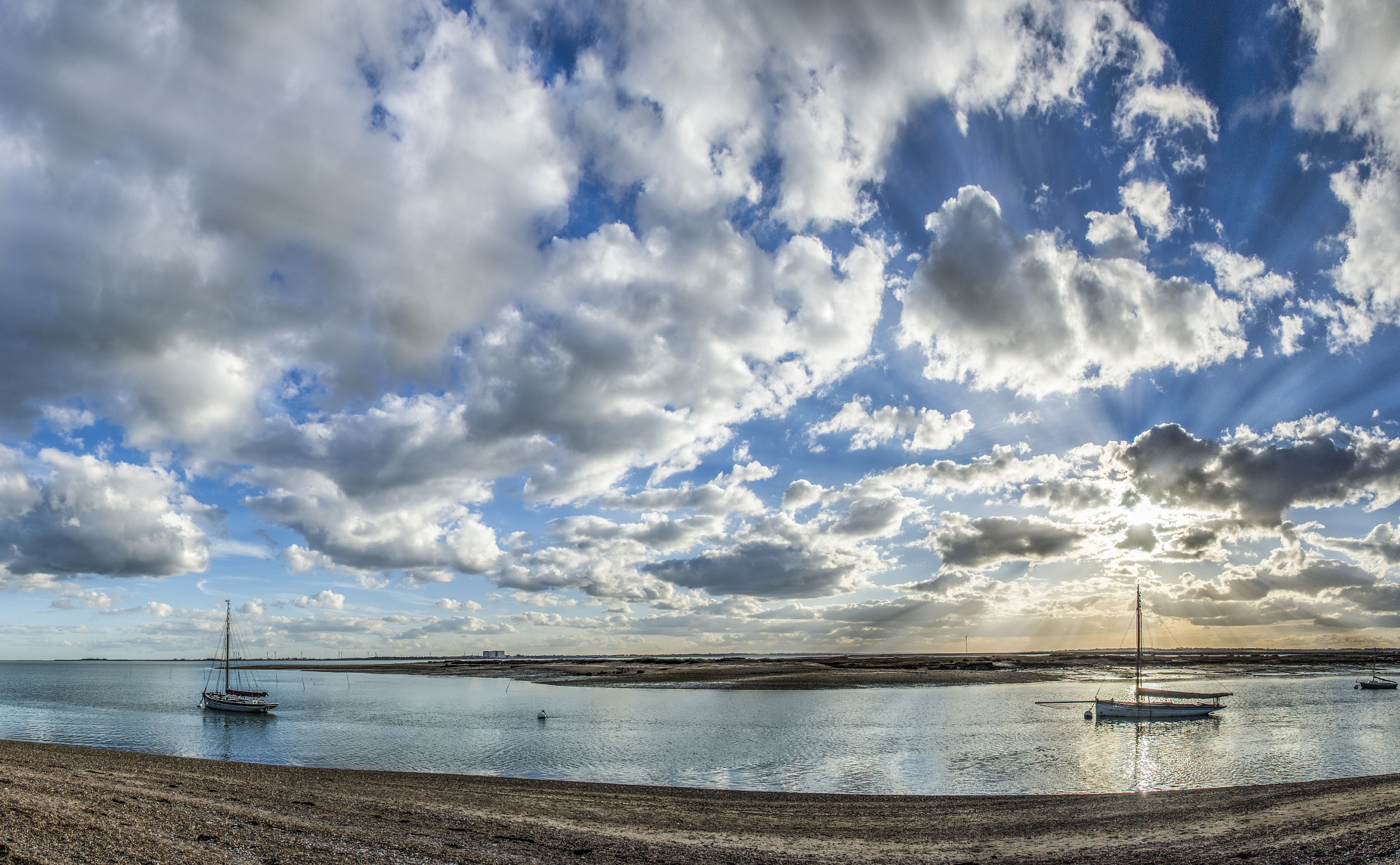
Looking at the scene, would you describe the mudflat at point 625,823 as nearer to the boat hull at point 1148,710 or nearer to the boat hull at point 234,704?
the boat hull at point 1148,710

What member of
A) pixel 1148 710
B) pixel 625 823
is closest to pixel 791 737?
pixel 625 823

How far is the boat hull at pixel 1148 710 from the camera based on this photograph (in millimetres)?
60719

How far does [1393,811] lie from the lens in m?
22.4

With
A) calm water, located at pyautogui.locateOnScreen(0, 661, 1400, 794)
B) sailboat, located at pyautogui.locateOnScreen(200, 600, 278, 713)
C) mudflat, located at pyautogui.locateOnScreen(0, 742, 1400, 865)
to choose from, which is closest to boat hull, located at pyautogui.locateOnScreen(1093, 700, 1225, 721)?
calm water, located at pyautogui.locateOnScreen(0, 661, 1400, 794)

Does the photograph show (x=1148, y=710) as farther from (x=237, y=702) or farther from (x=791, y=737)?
(x=237, y=702)

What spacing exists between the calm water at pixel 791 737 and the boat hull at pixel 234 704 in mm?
1503

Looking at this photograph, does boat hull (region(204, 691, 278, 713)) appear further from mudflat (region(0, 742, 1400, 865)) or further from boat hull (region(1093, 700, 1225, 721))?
boat hull (region(1093, 700, 1225, 721))

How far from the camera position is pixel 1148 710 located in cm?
6159

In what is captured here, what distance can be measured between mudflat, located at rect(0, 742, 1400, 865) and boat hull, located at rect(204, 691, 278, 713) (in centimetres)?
4584

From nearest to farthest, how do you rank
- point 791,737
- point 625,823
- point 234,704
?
point 625,823 → point 791,737 → point 234,704

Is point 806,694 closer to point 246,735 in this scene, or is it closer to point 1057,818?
point 246,735

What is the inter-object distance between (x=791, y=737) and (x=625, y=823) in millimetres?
27832

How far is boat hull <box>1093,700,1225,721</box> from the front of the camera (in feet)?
199

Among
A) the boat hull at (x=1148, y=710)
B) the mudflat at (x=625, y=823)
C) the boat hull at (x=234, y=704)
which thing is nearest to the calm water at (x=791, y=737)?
the boat hull at (x=1148, y=710)
